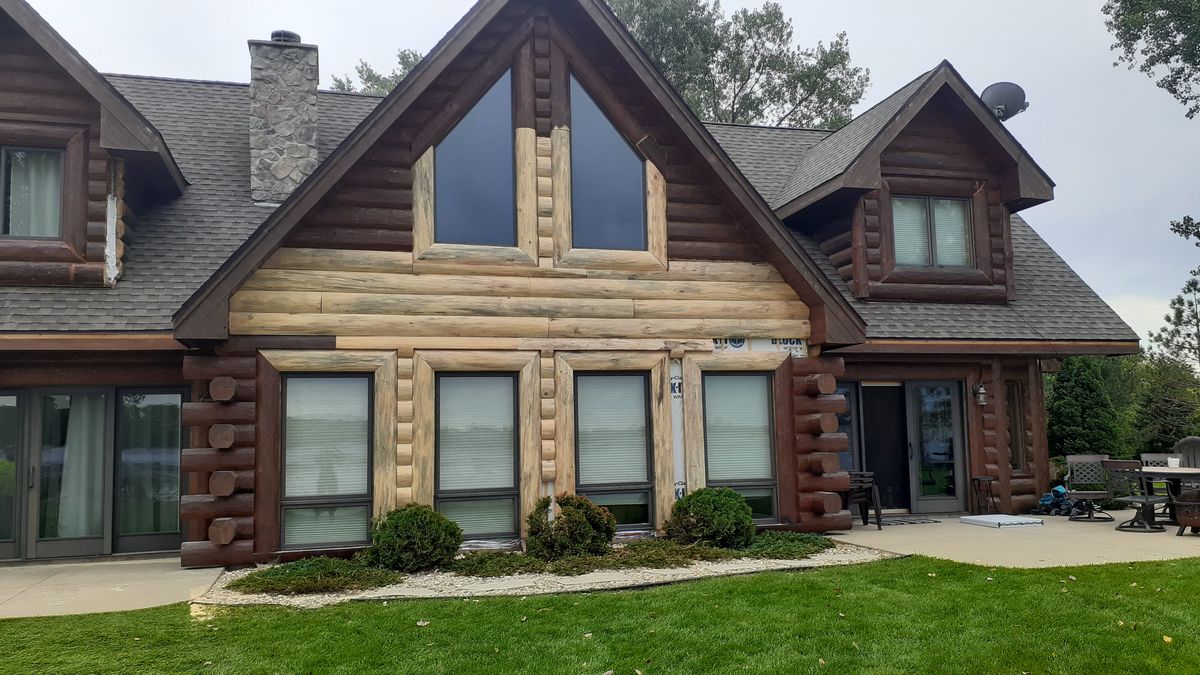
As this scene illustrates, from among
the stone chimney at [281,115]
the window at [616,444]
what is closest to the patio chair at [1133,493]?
the window at [616,444]

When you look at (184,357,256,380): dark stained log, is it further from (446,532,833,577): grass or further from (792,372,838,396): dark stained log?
(792,372,838,396): dark stained log

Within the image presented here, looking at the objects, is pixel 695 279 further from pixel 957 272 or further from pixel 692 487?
pixel 957 272

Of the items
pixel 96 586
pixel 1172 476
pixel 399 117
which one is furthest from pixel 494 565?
pixel 1172 476

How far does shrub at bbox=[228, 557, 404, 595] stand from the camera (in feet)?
26.2

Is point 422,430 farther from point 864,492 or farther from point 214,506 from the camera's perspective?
point 864,492

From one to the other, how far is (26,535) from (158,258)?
3496 millimetres

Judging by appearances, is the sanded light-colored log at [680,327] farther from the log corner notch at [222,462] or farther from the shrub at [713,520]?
the log corner notch at [222,462]

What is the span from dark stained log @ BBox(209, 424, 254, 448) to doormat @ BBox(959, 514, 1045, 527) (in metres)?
9.31

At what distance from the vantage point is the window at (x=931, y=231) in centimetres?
1324

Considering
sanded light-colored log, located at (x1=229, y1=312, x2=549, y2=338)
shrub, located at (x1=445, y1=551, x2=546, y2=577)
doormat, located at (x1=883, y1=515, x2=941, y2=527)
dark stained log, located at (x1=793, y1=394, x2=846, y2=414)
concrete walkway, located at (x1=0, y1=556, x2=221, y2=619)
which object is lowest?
doormat, located at (x1=883, y1=515, x2=941, y2=527)

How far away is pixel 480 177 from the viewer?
34.2ft

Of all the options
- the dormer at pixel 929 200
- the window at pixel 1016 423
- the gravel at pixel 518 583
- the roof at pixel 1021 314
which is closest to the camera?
the gravel at pixel 518 583

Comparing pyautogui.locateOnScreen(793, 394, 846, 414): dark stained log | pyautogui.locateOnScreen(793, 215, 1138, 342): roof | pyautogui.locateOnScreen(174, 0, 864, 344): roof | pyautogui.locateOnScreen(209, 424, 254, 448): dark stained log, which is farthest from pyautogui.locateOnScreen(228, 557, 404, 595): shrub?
pyautogui.locateOnScreen(793, 215, 1138, 342): roof

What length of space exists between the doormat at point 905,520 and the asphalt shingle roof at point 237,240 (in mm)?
2614
